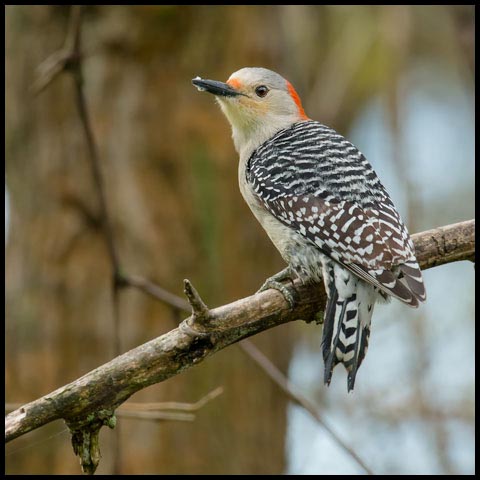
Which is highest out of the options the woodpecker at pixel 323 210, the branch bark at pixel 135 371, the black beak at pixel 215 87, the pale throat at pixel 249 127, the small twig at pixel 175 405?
the black beak at pixel 215 87

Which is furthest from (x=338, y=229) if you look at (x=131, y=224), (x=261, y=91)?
(x=131, y=224)

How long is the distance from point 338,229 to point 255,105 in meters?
1.58

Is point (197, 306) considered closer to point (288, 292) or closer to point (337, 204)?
point (288, 292)

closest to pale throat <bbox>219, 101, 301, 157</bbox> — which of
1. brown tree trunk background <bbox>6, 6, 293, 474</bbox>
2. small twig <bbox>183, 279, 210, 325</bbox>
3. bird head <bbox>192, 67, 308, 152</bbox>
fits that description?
bird head <bbox>192, 67, 308, 152</bbox>

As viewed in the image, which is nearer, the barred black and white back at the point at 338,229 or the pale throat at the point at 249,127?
the barred black and white back at the point at 338,229

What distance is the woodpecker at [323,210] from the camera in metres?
3.81

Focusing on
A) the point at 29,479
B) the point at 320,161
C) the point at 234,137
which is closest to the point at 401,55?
the point at 234,137

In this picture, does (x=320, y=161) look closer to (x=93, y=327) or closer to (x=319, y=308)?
(x=319, y=308)

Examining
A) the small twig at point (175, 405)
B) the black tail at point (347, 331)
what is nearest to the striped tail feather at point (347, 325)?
the black tail at point (347, 331)

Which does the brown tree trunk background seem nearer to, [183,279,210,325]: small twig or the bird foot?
the bird foot

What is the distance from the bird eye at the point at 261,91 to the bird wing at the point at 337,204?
0.30 metres

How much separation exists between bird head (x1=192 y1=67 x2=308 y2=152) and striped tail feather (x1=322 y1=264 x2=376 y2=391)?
170 centimetres

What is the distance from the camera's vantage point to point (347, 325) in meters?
3.82

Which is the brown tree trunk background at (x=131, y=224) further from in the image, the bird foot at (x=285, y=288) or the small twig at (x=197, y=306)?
the small twig at (x=197, y=306)
